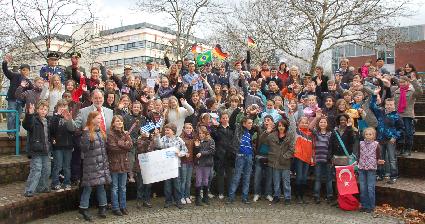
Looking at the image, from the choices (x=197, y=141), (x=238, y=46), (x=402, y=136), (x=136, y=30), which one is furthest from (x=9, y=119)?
(x=136, y=30)

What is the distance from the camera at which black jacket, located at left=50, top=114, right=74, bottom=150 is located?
8086 mm

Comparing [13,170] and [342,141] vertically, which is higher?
[342,141]

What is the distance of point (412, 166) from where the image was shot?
974 centimetres

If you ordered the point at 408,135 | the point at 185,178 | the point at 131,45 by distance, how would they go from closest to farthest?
the point at 185,178, the point at 408,135, the point at 131,45

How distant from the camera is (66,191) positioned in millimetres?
8273

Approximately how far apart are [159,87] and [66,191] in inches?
152

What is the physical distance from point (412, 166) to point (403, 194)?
5.07 ft

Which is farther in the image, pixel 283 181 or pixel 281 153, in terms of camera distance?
pixel 283 181

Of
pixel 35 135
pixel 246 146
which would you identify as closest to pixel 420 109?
pixel 246 146

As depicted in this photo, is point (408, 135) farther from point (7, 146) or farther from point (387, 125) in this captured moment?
point (7, 146)

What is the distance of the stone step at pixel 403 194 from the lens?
8206 mm

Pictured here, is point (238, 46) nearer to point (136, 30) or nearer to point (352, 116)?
point (352, 116)

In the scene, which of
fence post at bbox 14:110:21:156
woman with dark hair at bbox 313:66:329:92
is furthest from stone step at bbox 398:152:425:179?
fence post at bbox 14:110:21:156

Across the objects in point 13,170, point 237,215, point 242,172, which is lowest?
point 237,215
